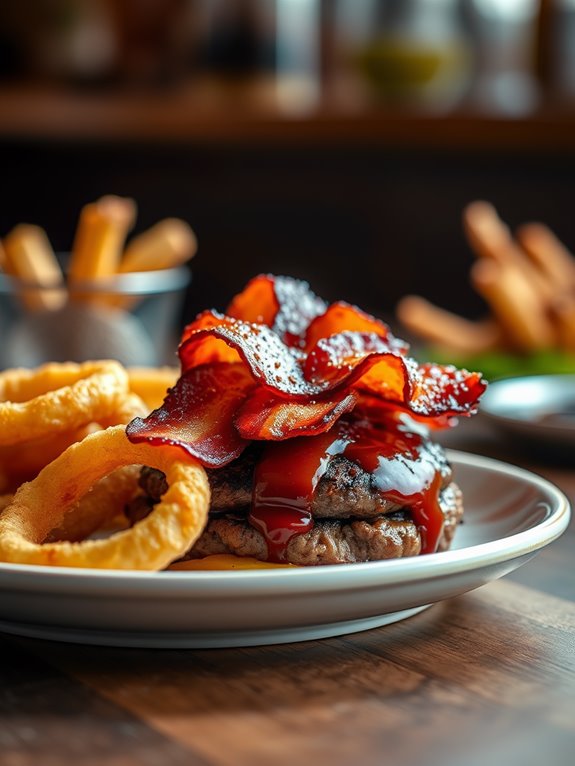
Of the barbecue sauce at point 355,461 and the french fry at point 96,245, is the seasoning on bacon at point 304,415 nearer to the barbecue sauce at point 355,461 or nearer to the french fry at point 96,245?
the barbecue sauce at point 355,461

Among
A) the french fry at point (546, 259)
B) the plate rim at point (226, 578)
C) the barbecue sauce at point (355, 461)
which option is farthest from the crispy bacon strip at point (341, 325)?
the french fry at point (546, 259)

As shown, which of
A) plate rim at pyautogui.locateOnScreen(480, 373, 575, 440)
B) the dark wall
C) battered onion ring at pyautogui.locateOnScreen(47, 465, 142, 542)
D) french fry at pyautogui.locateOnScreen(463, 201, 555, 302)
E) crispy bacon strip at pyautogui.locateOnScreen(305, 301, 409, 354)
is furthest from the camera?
the dark wall

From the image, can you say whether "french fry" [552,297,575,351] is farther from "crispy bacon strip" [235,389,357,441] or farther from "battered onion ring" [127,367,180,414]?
"crispy bacon strip" [235,389,357,441]

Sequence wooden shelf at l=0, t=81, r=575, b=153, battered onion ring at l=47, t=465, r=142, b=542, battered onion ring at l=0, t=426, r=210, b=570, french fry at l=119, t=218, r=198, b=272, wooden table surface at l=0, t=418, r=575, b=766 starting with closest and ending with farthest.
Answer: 1. wooden table surface at l=0, t=418, r=575, b=766
2. battered onion ring at l=0, t=426, r=210, b=570
3. battered onion ring at l=47, t=465, r=142, b=542
4. french fry at l=119, t=218, r=198, b=272
5. wooden shelf at l=0, t=81, r=575, b=153

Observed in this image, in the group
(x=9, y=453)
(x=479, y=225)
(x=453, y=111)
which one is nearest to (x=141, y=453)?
(x=9, y=453)

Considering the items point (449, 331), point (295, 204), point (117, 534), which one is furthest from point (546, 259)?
point (295, 204)

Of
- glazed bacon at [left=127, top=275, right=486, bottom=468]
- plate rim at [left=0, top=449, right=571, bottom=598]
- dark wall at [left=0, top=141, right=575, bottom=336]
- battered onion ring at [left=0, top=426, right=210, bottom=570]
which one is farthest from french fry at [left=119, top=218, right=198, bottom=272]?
dark wall at [left=0, top=141, right=575, bottom=336]

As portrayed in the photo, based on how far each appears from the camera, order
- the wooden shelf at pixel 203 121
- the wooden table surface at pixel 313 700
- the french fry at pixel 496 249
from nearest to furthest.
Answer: the wooden table surface at pixel 313 700 → the french fry at pixel 496 249 → the wooden shelf at pixel 203 121
